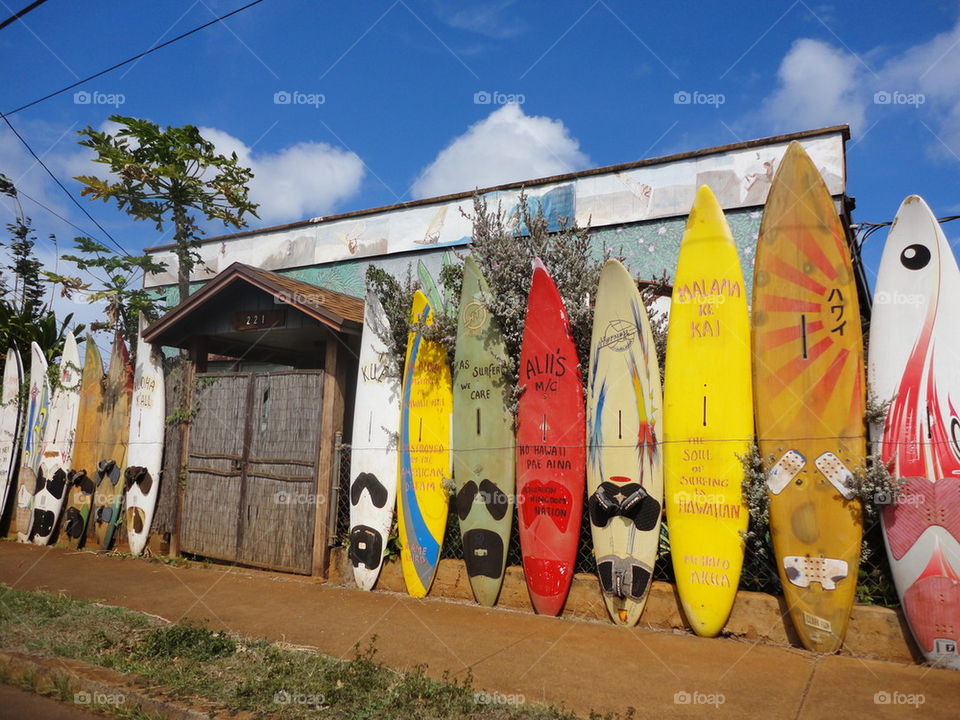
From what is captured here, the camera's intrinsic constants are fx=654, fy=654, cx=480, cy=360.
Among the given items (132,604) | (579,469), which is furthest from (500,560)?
(132,604)

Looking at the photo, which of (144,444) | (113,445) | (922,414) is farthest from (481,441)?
(113,445)

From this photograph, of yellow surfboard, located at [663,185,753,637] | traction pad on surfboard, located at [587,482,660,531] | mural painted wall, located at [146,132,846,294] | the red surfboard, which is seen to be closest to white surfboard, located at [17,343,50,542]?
mural painted wall, located at [146,132,846,294]

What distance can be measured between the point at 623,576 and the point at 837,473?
1547 millimetres

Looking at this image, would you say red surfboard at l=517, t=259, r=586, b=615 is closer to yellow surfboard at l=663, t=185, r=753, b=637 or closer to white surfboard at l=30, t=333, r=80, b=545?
yellow surfboard at l=663, t=185, r=753, b=637

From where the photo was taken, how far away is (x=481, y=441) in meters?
5.43

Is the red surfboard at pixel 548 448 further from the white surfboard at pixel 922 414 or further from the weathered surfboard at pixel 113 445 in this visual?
the weathered surfboard at pixel 113 445

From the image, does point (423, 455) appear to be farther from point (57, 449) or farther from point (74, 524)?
point (57, 449)

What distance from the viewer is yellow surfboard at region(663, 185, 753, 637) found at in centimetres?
428

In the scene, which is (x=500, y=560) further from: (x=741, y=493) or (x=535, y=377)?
(x=741, y=493)

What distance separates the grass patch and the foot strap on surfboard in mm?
2303

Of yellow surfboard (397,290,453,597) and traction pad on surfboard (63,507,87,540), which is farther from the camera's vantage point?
traction pad on surfboard (63,507,87,540)

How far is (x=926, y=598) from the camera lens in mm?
3689

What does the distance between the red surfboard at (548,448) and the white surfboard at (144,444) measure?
4.48m

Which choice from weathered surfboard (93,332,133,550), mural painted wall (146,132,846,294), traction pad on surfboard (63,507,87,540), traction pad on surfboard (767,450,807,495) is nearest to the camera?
traction pad on surfboard (767,450,807,495)
